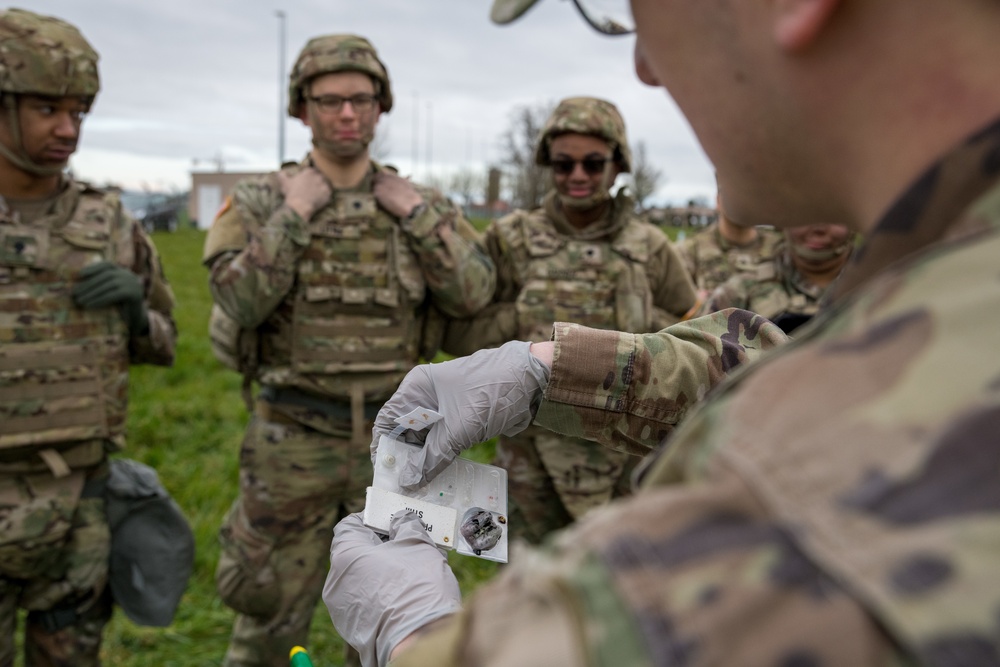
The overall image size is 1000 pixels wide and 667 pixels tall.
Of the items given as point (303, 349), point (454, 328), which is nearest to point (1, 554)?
point (303, 349)

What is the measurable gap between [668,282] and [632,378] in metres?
2.90

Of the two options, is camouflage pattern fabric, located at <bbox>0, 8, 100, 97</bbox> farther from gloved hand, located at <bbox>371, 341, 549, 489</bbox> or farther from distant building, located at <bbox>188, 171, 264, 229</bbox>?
distant building, located at <bbox>188, 171, 264, 229</bbox>

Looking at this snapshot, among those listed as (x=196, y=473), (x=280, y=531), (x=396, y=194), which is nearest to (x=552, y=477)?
(x=280, y=531)

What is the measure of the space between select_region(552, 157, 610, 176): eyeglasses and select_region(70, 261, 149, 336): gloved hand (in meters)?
1.99

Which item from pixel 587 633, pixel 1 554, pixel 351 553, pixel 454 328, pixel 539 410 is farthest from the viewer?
pixel 454 328

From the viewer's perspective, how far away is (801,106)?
2.46 feet

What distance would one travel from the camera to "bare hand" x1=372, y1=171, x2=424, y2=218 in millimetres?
3539

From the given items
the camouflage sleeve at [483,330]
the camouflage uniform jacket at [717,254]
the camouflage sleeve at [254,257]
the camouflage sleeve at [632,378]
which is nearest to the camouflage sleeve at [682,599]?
the camouflage sleeve at [632,378]

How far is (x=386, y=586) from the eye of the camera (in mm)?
1188

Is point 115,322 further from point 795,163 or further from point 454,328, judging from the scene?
point 795,163

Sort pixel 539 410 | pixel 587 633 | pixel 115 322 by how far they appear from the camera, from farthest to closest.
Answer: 1. pixel 115 322
2. pixel 539 410
3. pixel 587 633

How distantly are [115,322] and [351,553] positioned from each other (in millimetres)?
2408

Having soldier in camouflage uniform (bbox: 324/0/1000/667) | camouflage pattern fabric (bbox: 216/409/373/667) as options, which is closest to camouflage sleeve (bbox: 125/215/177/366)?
camouflage pattern fabric (bbox: 216/409/373/667)

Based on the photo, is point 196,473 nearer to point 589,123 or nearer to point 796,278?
point 589,123
